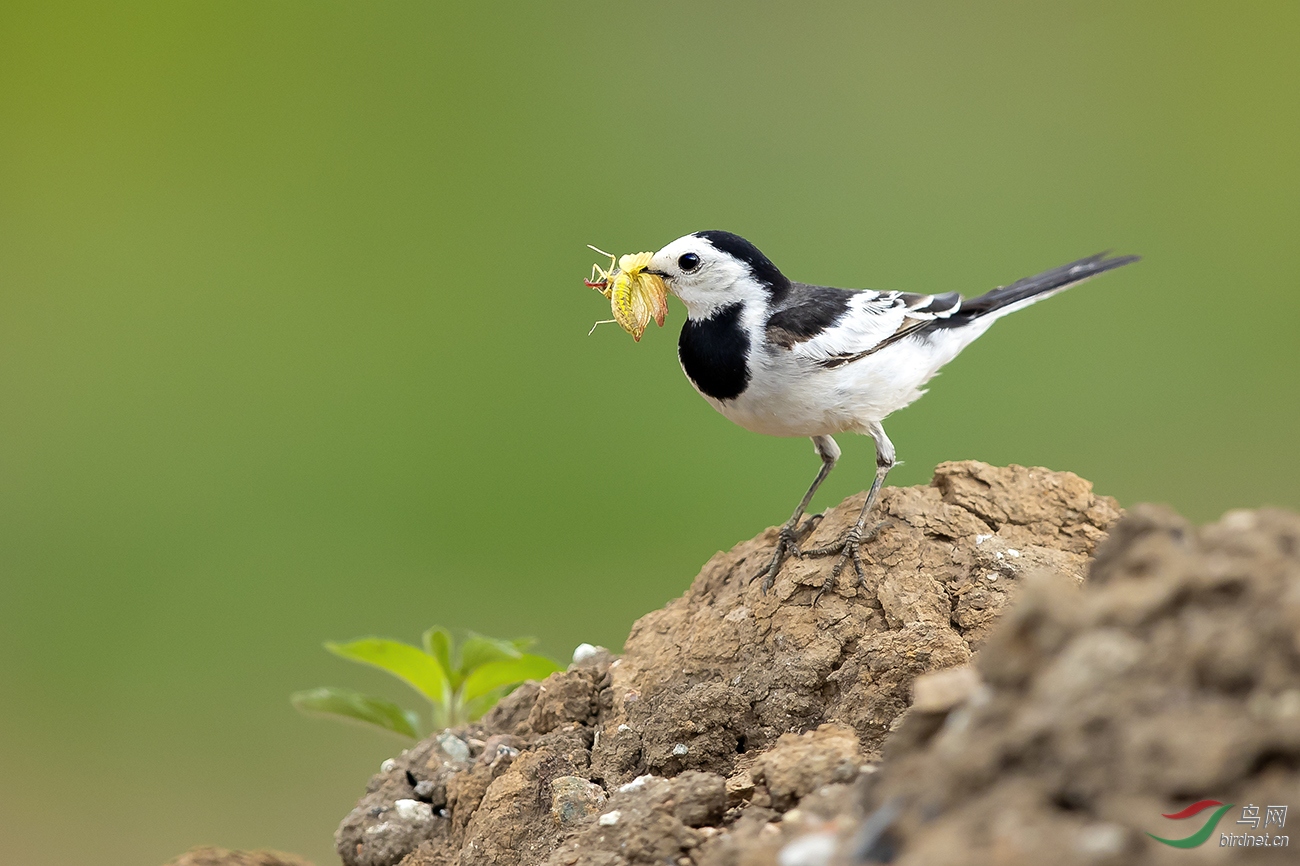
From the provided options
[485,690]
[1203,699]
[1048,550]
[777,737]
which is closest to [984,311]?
[1048,550]

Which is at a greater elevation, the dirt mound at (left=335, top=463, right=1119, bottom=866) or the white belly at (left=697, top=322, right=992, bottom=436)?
the white belly at (left=697, top=322, right=992, bottom=436)

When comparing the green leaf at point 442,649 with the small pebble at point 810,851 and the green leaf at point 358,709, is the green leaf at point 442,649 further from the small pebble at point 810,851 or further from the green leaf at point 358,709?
the small pebble at point 810,851

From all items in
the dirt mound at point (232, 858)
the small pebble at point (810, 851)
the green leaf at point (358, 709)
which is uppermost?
the green leaf at point (358, 709)

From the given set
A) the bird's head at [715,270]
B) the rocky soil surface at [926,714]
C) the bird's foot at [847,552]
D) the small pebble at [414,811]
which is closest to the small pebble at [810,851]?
the rocky soil surface at [926,714]

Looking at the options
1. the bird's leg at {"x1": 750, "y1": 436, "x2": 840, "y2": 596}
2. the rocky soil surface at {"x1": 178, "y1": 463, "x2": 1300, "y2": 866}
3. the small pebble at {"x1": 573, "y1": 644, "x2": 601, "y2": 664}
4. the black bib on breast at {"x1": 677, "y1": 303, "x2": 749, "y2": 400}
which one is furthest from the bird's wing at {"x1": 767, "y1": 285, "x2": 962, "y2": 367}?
the small pebble at {"x1": 573, "y1": 644, "x2": 601, "y2": 664}

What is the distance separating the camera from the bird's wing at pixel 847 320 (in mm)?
3662

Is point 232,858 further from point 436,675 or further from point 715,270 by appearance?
point 715,270

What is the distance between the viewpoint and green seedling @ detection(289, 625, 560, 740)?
11.8 feet

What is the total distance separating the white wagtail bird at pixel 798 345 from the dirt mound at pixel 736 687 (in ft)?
0.82

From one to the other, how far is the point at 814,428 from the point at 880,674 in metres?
1.03

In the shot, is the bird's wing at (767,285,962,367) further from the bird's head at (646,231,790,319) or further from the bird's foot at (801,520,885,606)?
the bird's foot at (801,520,885,606)

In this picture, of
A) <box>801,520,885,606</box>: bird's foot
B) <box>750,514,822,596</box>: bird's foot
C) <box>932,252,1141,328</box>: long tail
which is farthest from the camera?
<box>932,252,1141,328</box>: long tail

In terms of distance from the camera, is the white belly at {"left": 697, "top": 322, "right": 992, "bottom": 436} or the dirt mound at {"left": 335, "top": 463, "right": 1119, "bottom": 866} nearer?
the dirt mound at {"left": 335, "top": 463, "right": 1119, "bottom": 866}

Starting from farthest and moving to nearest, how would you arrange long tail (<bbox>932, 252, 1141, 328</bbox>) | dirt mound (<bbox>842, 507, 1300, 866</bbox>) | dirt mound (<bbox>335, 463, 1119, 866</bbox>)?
long tail (<bbox>932, 252, 1141, 328</bbox>) → dirt mound (<bbox>335, 463, 1119, 866</bbox>) → dirt mound (<bbox>842, 507, 1300, 866</bbox>)
